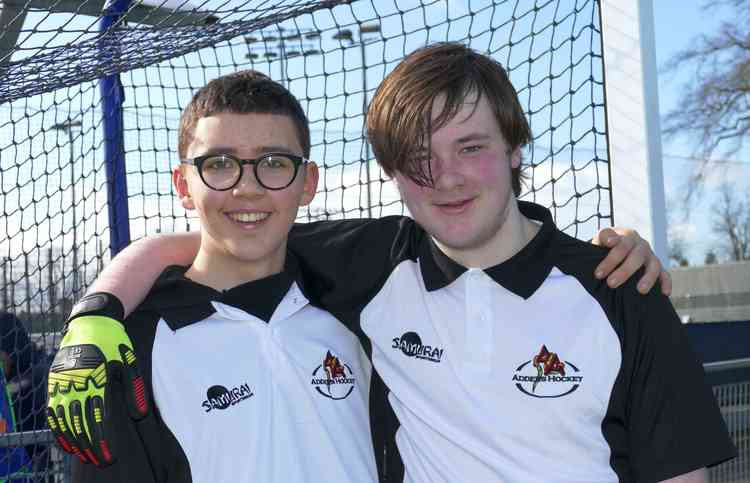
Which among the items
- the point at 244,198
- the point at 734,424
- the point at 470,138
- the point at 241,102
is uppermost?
the point at 241,102

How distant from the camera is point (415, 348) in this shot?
188 cm

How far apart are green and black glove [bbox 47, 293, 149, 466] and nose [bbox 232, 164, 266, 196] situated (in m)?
0.39

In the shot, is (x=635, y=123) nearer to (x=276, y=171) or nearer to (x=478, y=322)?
(x=478, y=322)

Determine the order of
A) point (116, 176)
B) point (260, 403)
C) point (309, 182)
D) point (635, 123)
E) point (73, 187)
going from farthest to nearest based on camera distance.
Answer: point (73, 187) → point (116, 176) → point (635, 123) → point (309, 182) → point (260, 403)

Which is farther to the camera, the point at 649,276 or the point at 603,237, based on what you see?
the point at 603,237

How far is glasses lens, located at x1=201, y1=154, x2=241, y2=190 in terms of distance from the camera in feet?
6.23

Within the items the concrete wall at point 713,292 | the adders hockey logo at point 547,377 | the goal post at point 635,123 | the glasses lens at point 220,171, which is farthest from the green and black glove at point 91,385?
the concrete wall at point 713,292

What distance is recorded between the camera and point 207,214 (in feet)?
6.27

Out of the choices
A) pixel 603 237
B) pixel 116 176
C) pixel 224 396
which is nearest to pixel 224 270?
pixel 224 396

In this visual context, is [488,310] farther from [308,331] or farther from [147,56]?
[147,56]

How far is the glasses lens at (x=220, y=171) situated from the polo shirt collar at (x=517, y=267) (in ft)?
1.58

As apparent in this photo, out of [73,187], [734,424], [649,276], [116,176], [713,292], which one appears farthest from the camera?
[713,292]

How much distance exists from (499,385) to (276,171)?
2.30ft

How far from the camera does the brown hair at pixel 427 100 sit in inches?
71.6
